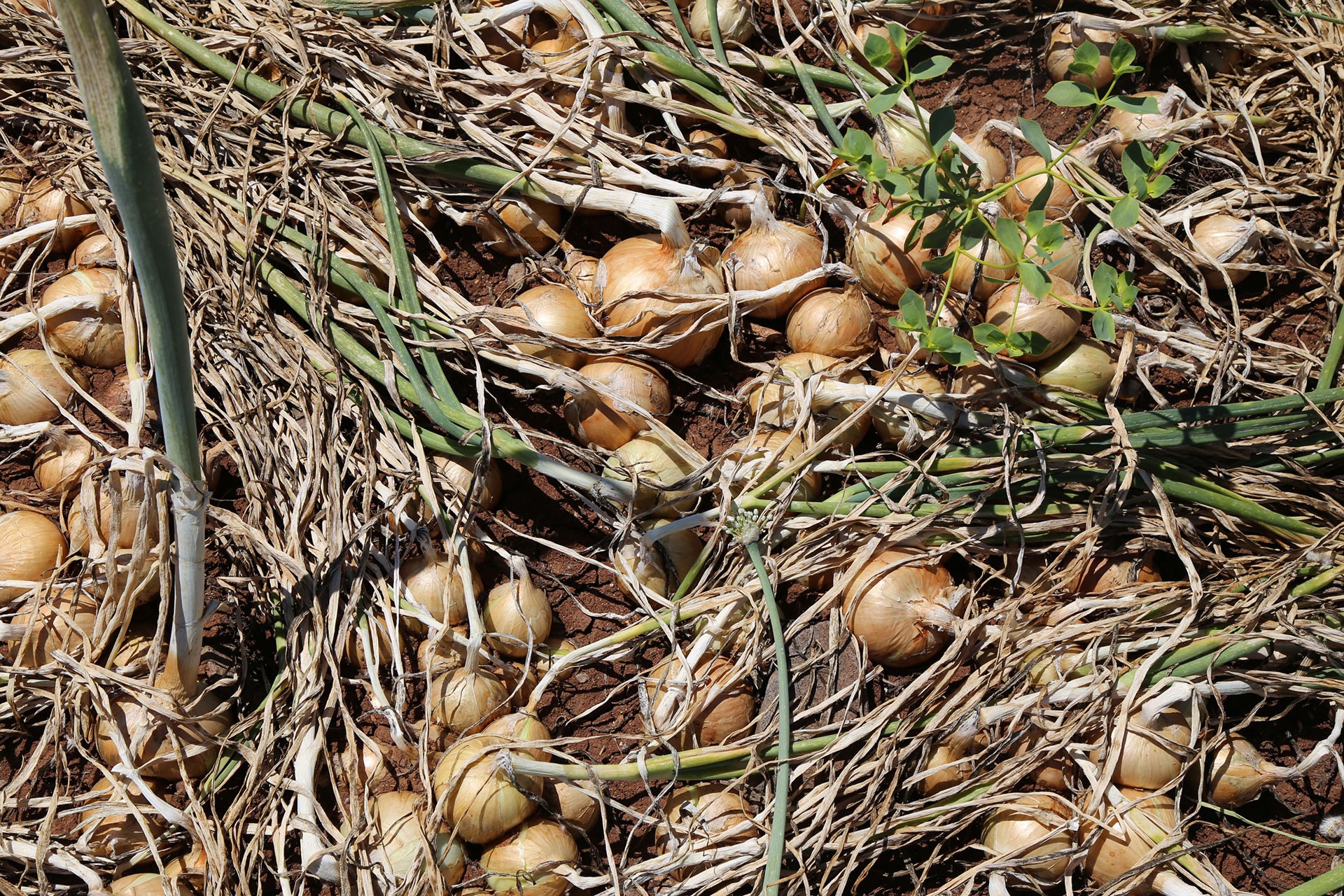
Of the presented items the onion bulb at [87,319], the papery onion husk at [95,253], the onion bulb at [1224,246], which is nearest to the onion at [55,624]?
the onion bulb at [87,319]

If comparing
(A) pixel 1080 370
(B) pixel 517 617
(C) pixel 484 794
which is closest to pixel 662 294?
(B) pixel 517 617

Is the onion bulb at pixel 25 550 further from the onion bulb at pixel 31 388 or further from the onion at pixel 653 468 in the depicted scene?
the onion at pixel 653 468

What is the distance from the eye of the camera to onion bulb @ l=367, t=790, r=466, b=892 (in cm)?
140

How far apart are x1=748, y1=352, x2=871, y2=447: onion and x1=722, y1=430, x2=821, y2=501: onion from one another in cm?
4

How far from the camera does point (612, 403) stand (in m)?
1.70

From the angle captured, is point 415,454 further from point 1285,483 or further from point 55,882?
point 1285,483

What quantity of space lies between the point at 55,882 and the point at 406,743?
21.4 inches

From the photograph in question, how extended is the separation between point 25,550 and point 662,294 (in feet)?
3.87

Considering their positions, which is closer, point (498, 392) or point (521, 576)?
point (521, 576)

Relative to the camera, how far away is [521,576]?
162cm

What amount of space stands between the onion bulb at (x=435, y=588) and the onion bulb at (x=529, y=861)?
374mm

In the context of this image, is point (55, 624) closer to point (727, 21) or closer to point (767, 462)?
point (767, 462)

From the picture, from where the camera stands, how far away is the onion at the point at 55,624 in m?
1.49

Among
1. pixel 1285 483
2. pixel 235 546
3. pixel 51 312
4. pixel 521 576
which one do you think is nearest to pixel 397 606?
pixel 521 576
